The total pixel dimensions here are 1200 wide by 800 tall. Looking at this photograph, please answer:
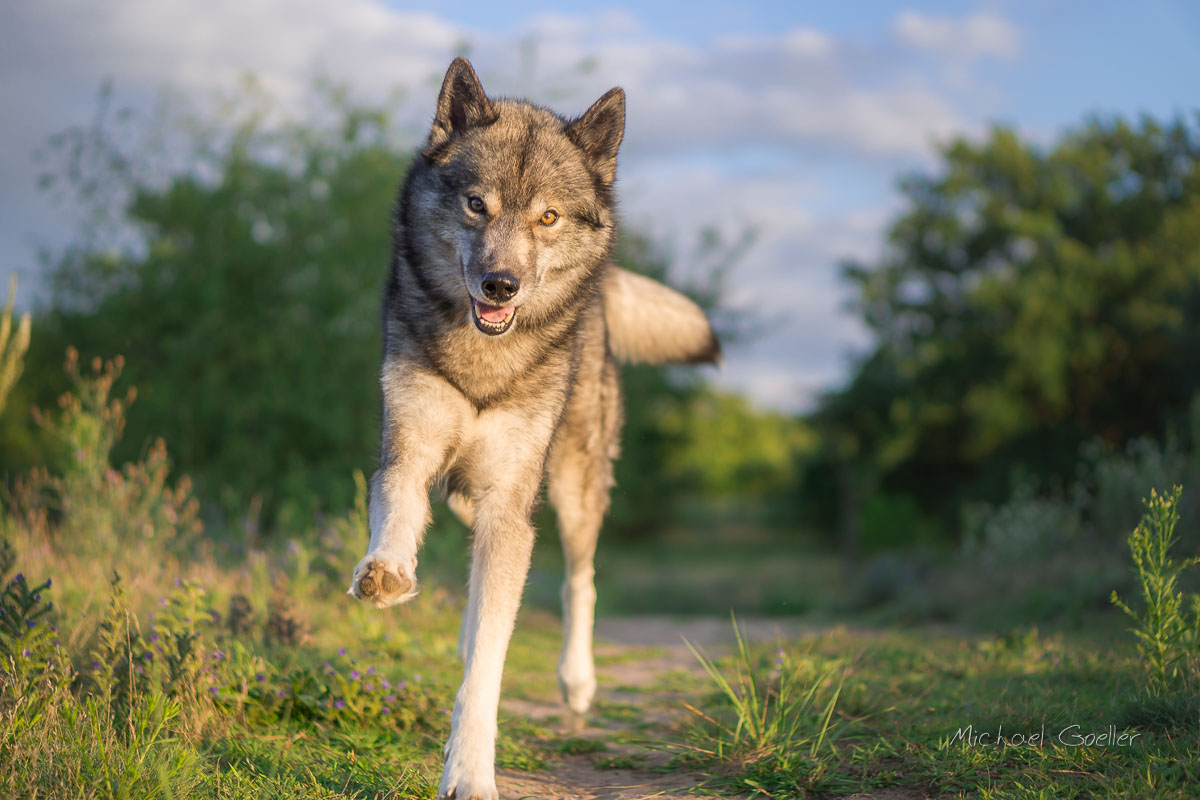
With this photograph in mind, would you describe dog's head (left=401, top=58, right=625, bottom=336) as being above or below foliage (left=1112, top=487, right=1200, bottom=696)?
above

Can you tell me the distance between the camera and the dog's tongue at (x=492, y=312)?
3.64 meters

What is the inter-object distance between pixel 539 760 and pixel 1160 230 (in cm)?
2459

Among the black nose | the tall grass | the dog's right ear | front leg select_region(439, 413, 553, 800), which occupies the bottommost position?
the tall grass

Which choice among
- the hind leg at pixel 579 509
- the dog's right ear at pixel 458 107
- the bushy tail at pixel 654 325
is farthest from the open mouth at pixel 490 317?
the bushy tail at pixel 654 325

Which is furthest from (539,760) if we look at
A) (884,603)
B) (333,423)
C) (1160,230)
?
(1160,230)

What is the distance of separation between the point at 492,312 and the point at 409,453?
67 cm

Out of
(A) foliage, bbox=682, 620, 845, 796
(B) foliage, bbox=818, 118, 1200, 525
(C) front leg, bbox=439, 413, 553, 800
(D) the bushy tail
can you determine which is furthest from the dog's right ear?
(B) foliage, bbox=818, 118, 1200, 525

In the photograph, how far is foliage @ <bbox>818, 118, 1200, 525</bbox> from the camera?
68.3ft

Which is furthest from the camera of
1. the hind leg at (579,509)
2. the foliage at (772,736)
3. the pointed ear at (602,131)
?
the hind leg at (579,509)

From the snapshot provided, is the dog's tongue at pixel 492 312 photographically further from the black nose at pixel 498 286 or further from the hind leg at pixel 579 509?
the hind leg at pixel 579 509

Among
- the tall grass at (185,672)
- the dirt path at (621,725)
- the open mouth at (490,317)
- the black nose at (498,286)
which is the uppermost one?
the black nose at (498,286)

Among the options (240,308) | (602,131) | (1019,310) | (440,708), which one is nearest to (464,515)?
(440,708)

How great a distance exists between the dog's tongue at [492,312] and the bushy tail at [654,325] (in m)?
1.98

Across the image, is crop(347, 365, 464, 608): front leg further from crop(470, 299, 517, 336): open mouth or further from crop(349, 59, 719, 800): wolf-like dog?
crop(470, 299, 517, 336): open mouth
